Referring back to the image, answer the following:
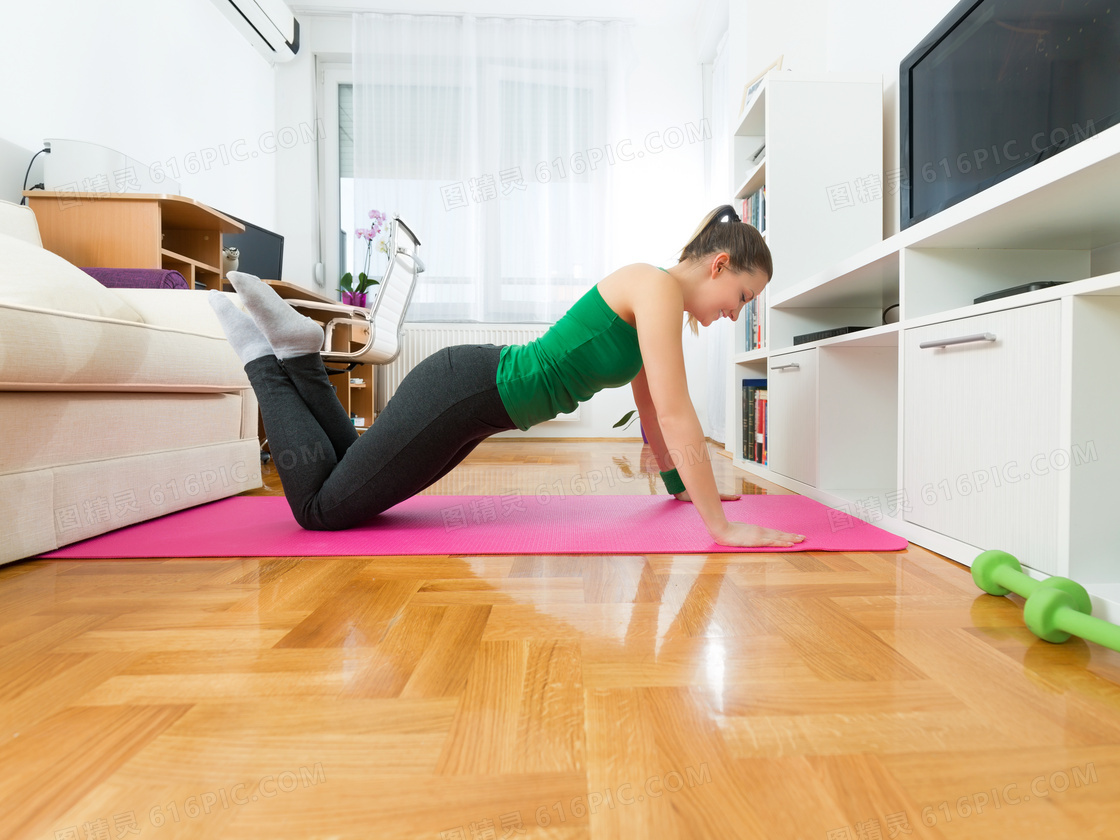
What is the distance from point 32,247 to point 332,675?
4.93ft

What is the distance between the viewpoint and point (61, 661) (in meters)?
0.76

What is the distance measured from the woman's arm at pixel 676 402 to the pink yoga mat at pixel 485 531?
0.05m

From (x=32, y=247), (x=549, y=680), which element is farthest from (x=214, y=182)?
(x=549, y=680)

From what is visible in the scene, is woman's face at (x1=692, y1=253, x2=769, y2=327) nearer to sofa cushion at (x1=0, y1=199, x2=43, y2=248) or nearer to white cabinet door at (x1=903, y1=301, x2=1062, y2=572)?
white cabinet door at (x1=903, y1=301, x2=1062, y2=572)

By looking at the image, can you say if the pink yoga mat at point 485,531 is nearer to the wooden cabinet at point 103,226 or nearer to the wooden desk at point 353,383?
the wooden cabinet at point 103,226

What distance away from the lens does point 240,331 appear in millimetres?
1430

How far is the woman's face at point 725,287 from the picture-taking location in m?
1.37

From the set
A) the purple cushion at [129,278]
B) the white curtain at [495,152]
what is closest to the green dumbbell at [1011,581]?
the purple cushion at [129,278]

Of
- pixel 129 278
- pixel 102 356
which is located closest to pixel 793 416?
pixel 102 356

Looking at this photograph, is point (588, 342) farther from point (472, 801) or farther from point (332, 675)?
point (472, 801)

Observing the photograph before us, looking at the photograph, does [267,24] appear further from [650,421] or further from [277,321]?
[650,421]

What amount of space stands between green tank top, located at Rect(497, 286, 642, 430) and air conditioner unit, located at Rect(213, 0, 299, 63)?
364cm

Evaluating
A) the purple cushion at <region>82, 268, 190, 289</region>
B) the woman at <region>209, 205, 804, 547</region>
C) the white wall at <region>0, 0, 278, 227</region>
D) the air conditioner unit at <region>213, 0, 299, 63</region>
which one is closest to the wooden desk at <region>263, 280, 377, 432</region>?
the white wall at <region>0, 0, 278, 227</region>

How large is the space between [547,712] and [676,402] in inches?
28.5
